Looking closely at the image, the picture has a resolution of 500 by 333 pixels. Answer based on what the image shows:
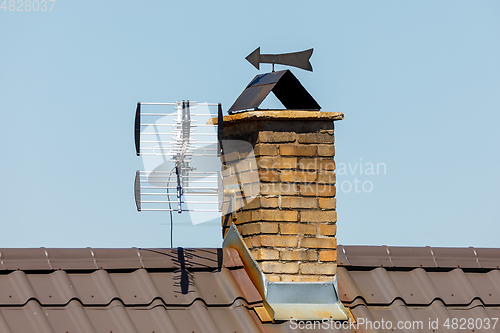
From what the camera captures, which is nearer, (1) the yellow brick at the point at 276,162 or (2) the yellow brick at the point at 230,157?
(1) the yellow brick at the point at 276,162

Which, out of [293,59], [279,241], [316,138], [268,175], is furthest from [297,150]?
[293,59]

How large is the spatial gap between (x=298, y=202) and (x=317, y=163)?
36cm

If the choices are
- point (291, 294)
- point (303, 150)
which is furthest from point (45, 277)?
point (303, 150)

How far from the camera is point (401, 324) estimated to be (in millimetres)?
5020

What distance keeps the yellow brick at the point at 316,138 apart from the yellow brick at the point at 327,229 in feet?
2.16

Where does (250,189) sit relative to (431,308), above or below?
above

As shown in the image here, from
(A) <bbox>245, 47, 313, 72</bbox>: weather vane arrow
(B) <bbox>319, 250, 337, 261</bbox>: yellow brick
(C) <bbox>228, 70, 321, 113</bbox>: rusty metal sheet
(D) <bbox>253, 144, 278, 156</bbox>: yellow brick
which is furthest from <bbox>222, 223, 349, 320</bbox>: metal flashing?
(A) <bbox>245, 47, 313, 72</bbox>: weather vane arrow

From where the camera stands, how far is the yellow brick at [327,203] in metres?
5.10

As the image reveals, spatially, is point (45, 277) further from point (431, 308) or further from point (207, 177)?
point (431, 308)

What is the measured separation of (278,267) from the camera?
196 inches

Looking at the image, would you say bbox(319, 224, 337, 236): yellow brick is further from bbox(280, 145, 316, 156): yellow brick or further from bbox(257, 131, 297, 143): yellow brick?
bbox(257, 131, 297, 143): yellow brick

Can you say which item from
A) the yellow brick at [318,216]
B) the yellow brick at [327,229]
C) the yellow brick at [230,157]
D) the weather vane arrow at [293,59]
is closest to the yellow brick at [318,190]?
the yellow brick at [318,216]

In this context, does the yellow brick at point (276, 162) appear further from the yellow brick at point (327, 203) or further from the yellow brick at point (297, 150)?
the yellow brick at point (327, 203)

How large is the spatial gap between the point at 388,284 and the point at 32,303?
2.69 metres
